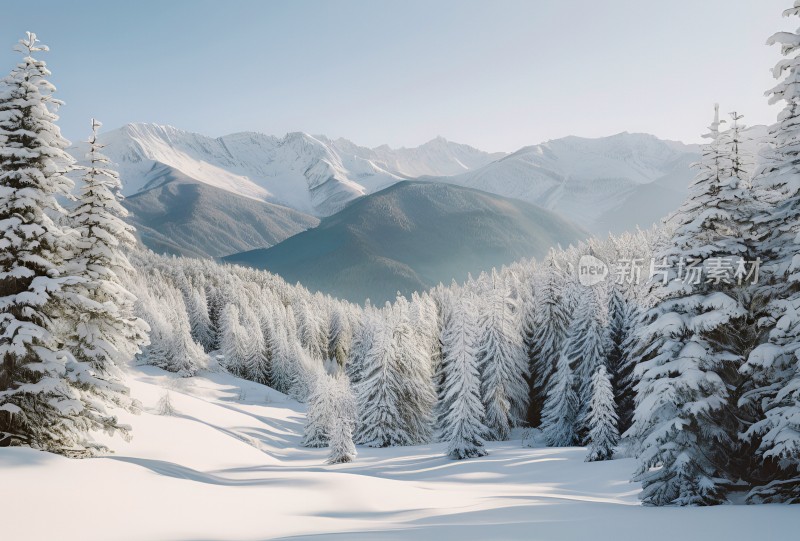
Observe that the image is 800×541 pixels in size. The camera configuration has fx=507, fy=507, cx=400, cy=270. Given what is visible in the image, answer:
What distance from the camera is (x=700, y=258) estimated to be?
1423cm

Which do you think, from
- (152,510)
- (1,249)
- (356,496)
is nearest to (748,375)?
(356,496)

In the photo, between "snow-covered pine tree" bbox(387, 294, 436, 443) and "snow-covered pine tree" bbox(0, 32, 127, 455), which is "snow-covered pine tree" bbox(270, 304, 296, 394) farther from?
"snow-covered pine tree" bbox(0, 32, 127, 455)

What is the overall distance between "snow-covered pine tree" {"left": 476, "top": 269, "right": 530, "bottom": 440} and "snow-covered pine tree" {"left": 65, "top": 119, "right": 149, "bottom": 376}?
31.4 metres

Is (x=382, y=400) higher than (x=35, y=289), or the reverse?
(x=35, y=289)

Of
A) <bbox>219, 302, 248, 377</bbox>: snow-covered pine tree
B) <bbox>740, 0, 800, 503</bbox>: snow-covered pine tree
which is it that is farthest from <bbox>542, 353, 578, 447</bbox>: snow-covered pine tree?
<bbox>219, 302, 248, 377</bbox>: snow-covered pine tree

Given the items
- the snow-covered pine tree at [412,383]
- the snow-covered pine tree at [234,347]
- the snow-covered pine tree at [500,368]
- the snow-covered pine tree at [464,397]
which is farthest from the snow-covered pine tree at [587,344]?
the snow-covered pine tree at [234,347]

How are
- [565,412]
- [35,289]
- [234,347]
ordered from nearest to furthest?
[35,289] → [565,412] → [234,347]

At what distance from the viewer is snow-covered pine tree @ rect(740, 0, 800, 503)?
465 inches

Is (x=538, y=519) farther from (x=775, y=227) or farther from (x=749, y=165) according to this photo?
(x=749, y=165)

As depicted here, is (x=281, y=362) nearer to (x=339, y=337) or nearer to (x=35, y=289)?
(x=339, y=337)

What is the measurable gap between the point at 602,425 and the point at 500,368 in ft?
50.6

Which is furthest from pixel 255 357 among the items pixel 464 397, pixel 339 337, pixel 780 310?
pixel 780 310

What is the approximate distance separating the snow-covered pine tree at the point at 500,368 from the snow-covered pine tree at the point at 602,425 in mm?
13219

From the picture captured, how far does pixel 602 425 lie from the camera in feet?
92.3
